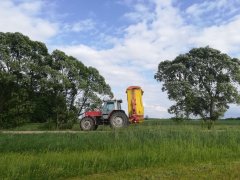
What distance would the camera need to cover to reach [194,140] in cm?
1593

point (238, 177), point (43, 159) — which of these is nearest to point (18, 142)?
point (43, 159)

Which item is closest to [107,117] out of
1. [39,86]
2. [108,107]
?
[108,107]

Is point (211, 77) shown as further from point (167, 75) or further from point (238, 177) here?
point (238, 177)

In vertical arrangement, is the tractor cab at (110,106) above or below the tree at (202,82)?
below

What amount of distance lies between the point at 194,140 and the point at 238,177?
5.34 metres

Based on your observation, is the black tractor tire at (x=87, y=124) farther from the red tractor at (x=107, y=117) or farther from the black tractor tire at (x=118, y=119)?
the black tractor tire at (x=118, y=119)

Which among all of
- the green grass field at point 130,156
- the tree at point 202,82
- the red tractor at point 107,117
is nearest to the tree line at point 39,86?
the red tractor at point 107,117

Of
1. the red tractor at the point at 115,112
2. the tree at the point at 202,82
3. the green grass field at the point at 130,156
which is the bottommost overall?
the green grass field at the point at 130,156

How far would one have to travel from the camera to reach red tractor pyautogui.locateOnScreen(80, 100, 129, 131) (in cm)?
3262

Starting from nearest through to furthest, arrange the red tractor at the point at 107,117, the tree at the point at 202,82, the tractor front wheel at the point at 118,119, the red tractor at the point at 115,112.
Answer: the tractor front wheel at the point at 118,119 → the red tractor at the point at 107,117 → the red tractor at the point at 115,112 → the tree at the point at 202,82

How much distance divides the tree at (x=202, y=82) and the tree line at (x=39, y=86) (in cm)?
1281

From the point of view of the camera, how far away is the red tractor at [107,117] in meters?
32.6

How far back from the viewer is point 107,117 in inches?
1325

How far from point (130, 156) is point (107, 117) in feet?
68.3
